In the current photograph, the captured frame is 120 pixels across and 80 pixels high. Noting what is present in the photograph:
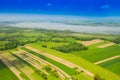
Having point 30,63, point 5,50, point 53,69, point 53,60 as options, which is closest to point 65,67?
point 53,69

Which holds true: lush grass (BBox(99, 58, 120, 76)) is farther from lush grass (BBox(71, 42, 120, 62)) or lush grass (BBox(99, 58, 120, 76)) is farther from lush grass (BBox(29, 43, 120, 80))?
lush grass (BBox(71, 42, 120, 62))

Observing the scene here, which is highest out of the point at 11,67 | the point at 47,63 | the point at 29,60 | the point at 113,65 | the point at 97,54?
the point at 97,54

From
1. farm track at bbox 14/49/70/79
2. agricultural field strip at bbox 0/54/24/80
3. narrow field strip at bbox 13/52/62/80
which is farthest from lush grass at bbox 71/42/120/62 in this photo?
agricultural field strip at bbox 0/54/24/80

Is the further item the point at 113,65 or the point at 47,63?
the point at 47,63

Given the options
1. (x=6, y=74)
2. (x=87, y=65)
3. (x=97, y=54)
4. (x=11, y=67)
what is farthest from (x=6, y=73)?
(x=97, y=54)

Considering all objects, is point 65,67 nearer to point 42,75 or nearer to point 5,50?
point 42,75

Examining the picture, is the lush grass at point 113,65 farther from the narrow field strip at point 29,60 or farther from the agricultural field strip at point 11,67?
the agricultural field strip at point 11,67

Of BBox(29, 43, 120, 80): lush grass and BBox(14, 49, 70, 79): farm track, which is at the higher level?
BBox(29, 43, 120, 80): lush grass

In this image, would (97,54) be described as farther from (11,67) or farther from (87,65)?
(11,67)
